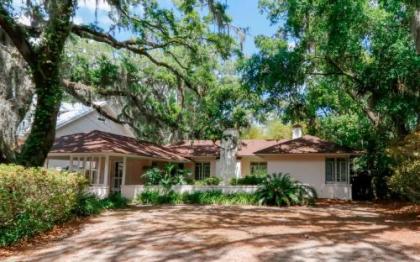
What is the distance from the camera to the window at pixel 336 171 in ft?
72.7

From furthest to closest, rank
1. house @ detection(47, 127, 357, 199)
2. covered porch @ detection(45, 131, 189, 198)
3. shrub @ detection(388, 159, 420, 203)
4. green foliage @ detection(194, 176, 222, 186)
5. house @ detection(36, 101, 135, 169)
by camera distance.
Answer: house @ detection(36, 101, 135, 169), green foliage @ detection(194, 176, 222, 186), house @ detection(47, 127, 357, 199), covered porch @ detection(45, 131, 189, 198), shrub @ detection(388, 159, 420, 203)

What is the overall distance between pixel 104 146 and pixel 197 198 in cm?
498

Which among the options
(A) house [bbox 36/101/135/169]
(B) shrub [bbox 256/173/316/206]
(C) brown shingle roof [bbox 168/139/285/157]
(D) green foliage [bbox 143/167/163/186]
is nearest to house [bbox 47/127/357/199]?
(D) green foliage [bbox 143/167/163/186]

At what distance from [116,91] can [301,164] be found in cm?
1105

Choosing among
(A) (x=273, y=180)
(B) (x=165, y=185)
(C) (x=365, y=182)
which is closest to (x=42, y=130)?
(B) (x=165, y=185)

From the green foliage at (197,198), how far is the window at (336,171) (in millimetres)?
6032

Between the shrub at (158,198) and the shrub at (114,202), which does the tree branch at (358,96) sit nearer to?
the shrub at (158,198)

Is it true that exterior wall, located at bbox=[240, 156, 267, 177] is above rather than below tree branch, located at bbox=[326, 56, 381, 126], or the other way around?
below

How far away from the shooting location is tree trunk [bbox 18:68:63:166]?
12.8 metres

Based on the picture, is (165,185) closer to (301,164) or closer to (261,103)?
(261,103)

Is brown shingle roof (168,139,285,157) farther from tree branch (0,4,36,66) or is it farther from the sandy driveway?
tree branch (0,4,36,66)

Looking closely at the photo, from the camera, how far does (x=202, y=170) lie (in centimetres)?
2759

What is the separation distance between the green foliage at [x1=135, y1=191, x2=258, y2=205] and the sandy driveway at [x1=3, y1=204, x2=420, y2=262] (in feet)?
19.2

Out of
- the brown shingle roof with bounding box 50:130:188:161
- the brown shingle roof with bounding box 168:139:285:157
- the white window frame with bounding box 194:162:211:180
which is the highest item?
the brown shingle roof with bounding box 168:139:285:157
